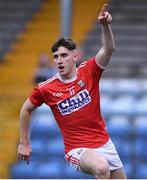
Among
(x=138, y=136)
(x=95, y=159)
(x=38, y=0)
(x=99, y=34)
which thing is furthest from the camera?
(x=38, y=0)

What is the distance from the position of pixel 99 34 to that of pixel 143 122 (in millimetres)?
4277

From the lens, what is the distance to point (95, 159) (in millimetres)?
8031

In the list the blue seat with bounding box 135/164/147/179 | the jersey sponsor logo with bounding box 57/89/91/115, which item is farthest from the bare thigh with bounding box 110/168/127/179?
the blue seat with bounding box 135/164/147/179

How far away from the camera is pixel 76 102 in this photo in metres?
8.30

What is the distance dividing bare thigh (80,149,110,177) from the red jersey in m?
0.19


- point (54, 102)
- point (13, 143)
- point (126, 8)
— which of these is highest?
point (126, 8)

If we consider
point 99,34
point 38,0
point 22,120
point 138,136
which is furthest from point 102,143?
point 38,0

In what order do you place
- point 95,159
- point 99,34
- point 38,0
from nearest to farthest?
point 95,159 < point 99,34 < point 38,0

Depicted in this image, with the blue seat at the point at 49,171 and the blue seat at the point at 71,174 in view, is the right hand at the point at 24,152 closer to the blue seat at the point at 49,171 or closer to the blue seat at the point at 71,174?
the blue seat at the point at 71,174

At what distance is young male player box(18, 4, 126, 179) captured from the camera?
27.2 feet

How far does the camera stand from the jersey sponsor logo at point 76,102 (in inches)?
327

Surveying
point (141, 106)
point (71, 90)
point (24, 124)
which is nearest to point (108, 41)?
point (71, 90)

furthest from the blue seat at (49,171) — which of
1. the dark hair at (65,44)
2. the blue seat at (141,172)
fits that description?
the dark hair at (65,44)

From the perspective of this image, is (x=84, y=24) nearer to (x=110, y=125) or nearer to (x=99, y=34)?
(x=99, y=34)
